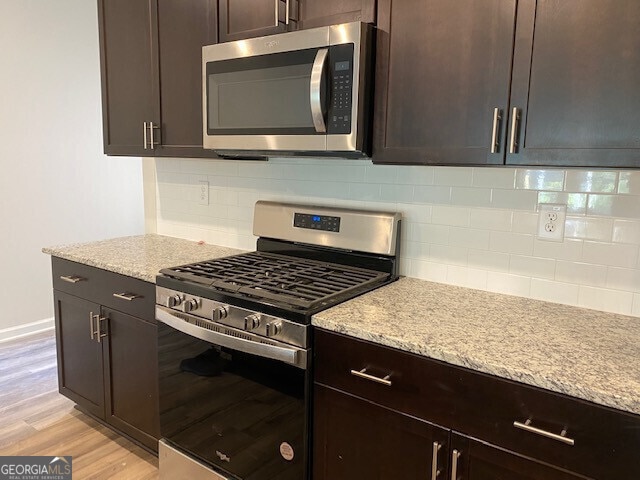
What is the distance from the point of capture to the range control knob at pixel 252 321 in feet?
5.15

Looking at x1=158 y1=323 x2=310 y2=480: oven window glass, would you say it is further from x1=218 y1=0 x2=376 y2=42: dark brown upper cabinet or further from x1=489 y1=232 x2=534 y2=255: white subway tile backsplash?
x1=218 y1=0 x2=376 y2=42: dark brown upper cabinet

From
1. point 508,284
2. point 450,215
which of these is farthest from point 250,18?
point 508,284

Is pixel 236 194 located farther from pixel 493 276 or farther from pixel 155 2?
pixel 493 276

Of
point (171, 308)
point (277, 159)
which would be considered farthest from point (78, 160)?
point (171, 308)

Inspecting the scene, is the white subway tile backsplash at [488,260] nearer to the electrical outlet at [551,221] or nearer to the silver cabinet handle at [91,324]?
the electrical outlet at [551,221]

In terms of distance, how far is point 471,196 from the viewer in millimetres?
1792

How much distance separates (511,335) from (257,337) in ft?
2.51

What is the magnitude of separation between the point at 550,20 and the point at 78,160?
11.8ft

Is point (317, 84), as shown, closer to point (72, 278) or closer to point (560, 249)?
point (560, 249)

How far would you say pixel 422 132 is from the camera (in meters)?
1.56

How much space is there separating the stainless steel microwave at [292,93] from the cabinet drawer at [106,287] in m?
0.66

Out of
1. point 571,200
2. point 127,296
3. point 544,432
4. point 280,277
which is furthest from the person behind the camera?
point 127,296

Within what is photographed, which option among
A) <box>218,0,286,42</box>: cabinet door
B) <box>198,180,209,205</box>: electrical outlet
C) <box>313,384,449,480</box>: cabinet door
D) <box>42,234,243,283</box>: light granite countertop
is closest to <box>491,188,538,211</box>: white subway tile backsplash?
<box>313,384,449,480</box>: cabinet door

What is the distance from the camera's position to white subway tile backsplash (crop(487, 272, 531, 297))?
1.72m
